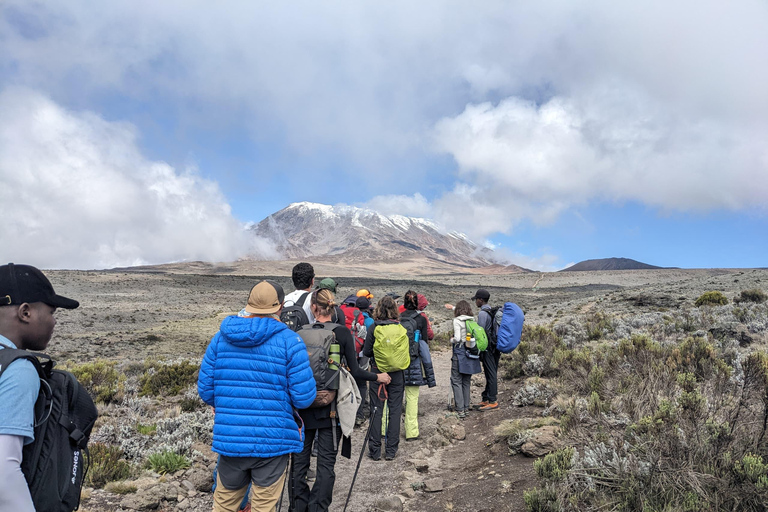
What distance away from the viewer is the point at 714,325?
10242mm

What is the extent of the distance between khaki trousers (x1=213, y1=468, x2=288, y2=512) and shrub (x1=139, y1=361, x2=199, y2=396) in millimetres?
6226

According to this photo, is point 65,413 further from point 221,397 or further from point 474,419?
point 474,419

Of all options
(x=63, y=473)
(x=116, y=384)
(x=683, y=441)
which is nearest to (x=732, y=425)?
(x=683, y=441)

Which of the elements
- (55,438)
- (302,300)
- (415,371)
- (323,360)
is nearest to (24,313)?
(55,438)

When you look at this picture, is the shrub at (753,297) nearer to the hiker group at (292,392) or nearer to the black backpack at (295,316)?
the hiker group at (292,392)

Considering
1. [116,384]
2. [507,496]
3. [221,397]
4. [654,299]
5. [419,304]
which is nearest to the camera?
[221,397]

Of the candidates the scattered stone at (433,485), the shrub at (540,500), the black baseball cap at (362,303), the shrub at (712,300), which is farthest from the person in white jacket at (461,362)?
the shrub at (712,300)

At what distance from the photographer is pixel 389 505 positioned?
4.24 metres

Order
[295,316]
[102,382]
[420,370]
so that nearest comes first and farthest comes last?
[295,316] < [420,370] < [102,382]

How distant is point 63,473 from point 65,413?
9.4 inches

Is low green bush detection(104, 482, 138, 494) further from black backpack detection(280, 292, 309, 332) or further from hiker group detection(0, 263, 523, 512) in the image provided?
black backpack detection(280, 292, 309, 332)

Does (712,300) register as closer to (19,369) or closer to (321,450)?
(321,450)

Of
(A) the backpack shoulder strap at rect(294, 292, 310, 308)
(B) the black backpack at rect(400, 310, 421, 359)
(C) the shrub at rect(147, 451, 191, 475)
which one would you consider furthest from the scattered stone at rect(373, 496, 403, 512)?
(C) the shrub at rect(147, 451, 191, 475)

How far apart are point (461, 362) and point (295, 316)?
11.4 ft
